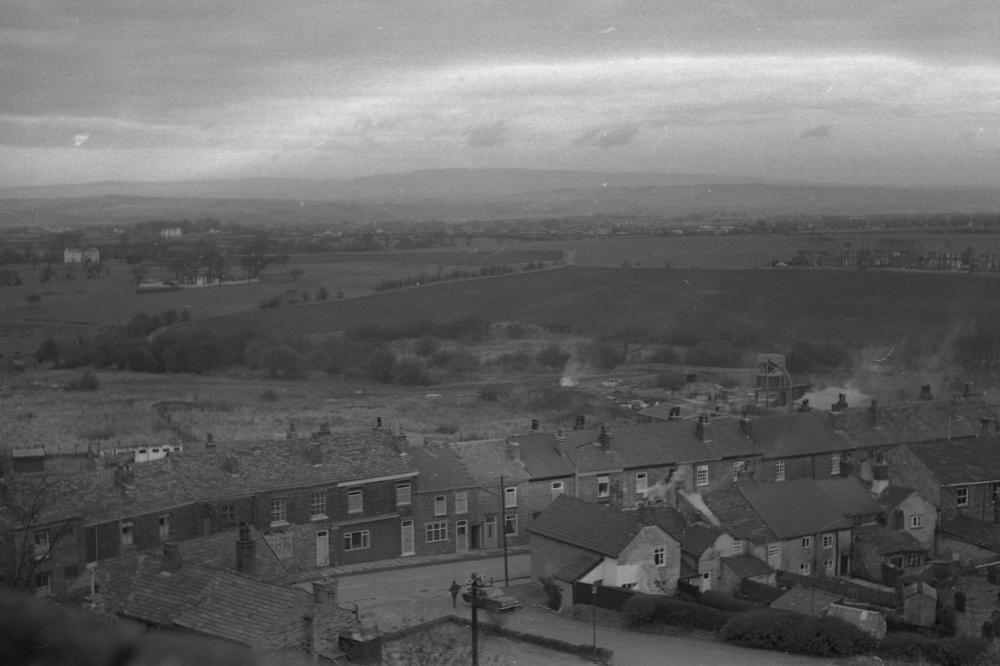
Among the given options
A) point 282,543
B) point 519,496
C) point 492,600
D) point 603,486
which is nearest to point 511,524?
point 519,496

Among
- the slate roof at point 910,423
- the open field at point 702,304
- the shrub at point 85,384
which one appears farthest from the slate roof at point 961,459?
the shrub at point 85,384

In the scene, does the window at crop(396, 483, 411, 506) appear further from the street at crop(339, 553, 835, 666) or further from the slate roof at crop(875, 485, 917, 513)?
the slate roof at crop(875, 485, 917, 513)

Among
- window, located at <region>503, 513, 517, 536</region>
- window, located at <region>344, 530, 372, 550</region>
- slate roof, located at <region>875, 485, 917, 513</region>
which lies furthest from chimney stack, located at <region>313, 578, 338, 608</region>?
slate roof, located at <region>875, 485, 917, 513</region>

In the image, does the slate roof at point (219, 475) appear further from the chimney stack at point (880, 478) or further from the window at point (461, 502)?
the chimney stack at point (880, 478)

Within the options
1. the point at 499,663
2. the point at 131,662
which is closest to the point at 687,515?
the point at 499,663

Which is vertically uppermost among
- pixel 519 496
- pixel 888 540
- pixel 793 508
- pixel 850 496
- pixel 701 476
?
pixel 793 508

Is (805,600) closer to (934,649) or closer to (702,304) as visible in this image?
(934,649)

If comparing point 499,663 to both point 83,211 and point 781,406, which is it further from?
point 83,211
